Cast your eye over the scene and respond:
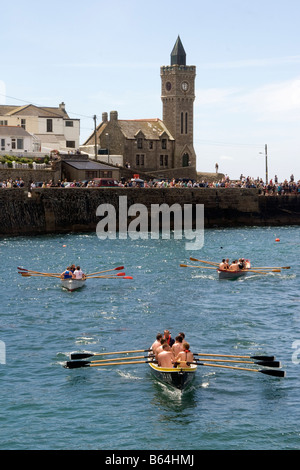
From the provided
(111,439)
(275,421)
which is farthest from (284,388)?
(111,439)

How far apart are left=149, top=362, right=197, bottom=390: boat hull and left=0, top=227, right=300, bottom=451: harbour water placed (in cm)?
26

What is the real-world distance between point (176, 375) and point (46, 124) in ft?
263

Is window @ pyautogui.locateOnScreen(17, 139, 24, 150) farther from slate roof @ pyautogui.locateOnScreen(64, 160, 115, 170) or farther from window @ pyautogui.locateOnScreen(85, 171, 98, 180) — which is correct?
Answer: window @ pyautogui.locateOnScreen(85, 171, 98, 180)

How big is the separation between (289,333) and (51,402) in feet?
40.8

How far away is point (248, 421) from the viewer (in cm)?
2184

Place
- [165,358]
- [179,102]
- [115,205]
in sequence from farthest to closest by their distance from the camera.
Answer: [179,102]
[115,205]
[165,358]

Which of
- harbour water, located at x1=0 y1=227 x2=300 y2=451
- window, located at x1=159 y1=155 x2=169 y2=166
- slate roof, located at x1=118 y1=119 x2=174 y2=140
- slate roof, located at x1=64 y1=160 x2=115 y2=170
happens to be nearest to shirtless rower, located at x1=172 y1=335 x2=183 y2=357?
harbour water, located at x1=0 y1=227 x2=300 y2=451

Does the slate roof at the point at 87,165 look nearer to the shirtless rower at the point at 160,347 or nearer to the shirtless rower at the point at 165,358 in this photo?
the shirtless rower at the point at 160,347

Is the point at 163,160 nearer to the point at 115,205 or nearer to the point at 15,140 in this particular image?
the point at 15,140

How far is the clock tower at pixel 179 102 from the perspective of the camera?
106 metres

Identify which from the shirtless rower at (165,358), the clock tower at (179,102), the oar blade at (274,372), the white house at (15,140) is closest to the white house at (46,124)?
the white house at (15,140)

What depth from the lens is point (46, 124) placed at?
100m

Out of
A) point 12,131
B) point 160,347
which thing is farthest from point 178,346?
point 12,131

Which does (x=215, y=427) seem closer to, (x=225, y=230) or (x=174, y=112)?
(x=225, y=230)
